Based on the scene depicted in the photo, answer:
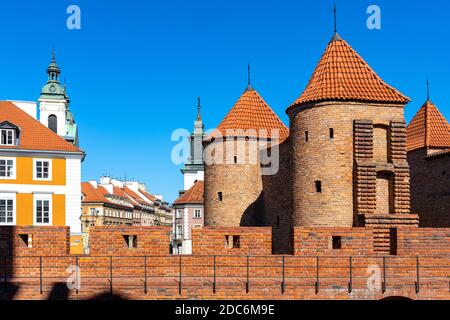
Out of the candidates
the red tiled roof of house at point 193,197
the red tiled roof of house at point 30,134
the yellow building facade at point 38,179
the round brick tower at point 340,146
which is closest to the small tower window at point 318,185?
the round brick tower at point 340,146

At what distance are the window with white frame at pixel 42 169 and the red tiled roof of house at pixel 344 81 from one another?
18.8 meters

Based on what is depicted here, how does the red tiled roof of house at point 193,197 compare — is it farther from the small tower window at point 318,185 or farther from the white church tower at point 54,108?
the small tower window at point 318,185

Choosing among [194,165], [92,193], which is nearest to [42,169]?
[92,193]

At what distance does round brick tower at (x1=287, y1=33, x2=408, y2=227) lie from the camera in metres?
18.1

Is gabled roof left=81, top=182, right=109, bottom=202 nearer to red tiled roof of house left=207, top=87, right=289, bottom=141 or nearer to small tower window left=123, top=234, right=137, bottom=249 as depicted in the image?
red tiled roof of house left=207, top=87, right=289, bottom=141

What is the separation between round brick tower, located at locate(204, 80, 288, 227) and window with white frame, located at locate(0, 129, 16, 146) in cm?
1263

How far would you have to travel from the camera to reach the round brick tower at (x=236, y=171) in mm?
26375

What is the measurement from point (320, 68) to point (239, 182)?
795cm

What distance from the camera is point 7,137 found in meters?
33.2

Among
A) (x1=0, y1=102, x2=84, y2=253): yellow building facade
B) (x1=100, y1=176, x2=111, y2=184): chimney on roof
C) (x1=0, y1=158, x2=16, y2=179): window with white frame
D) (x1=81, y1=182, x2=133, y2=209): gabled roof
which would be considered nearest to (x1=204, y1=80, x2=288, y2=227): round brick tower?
(x1=0, y1=102, x2=84, y2=253): yellow building facade

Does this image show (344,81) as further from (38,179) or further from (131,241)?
(38,179)

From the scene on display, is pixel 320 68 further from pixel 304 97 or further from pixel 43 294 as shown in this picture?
pixel 43 294

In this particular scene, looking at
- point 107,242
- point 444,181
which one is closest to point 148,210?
point 444,181

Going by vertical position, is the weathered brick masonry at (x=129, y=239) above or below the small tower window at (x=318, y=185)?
below
